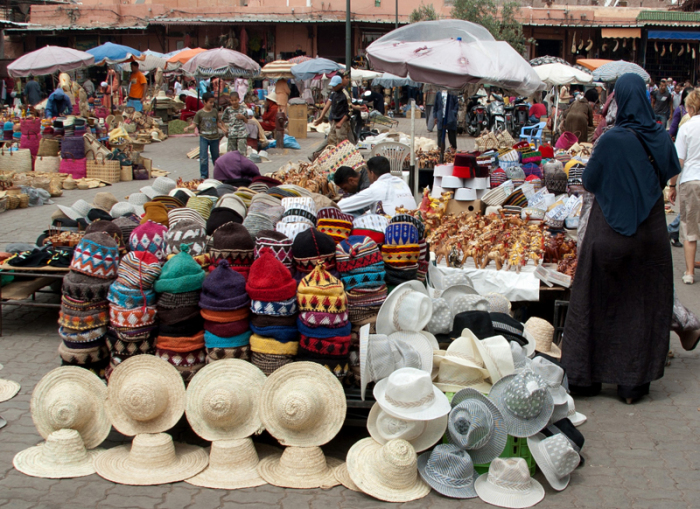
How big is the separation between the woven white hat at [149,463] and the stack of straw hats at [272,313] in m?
0.58

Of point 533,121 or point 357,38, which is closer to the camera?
point 533,121

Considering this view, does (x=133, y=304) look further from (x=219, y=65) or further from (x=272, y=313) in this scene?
(x=219, y=65)

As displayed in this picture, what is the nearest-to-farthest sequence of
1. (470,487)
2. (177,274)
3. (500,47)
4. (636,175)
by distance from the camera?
1. (470,487)
2. (177,274)
3. (636,175)
4. (500,47)

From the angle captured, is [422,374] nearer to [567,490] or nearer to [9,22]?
[567,490]

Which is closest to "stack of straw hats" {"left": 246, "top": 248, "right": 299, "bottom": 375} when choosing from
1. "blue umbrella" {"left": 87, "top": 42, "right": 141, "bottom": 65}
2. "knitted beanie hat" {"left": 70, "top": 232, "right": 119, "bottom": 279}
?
"knitted beanie hat" {"left": 70, "top": 232, "right": 119, "bottom": 279}

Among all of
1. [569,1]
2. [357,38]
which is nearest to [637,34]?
[569,1]

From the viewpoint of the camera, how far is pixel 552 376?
371 centimetres

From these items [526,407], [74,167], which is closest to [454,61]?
[526,407]

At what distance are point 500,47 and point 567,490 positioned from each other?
22.4 feet

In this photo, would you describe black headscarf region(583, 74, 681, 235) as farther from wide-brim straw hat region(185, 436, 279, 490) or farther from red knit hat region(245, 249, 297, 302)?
wide-brim straw hat region(185, 436, 279, 490)

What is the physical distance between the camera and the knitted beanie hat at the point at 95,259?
12.2ft

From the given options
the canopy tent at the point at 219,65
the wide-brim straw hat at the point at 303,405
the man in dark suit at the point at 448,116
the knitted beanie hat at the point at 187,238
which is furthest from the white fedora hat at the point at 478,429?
the canopy tent at the point at 219,65

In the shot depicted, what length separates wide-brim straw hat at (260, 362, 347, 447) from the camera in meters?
3.28

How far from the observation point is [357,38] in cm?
3444
